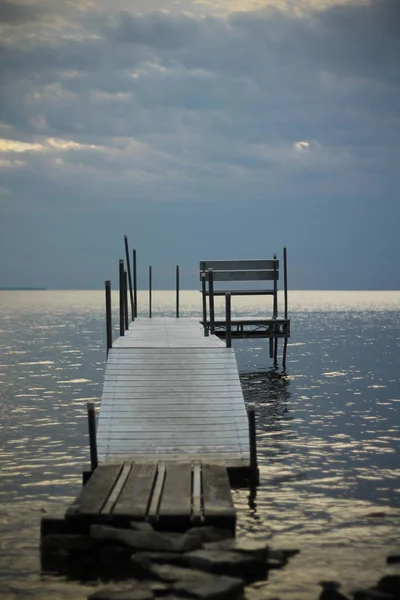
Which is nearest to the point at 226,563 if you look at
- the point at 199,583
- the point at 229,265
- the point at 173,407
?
the point at 199,583

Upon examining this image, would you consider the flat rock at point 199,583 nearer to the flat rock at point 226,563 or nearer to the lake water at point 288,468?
the flat rock at point 226,563

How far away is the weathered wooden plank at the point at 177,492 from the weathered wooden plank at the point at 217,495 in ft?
0.82

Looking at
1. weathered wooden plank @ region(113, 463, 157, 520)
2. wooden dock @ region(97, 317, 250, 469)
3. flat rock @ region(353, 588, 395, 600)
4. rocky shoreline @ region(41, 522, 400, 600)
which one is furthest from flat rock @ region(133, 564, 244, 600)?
wooden dock @ region(97, 317, 250, 469)

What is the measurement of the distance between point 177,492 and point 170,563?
5.36 feet

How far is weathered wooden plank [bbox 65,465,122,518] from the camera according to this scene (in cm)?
1020

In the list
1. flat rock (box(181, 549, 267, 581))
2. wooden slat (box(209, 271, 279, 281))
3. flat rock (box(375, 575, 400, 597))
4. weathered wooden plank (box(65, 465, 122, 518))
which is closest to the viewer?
flat rock (box(375, 575, 400, 597))

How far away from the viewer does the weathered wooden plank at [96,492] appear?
10.2m

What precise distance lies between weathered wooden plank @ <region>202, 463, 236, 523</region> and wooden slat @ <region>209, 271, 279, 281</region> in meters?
14.9

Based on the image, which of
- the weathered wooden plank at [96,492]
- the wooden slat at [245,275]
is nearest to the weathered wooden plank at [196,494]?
the weathered wooden plank at [96,492]

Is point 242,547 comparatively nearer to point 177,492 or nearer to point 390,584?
point 177,492

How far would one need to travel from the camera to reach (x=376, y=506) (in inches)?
517

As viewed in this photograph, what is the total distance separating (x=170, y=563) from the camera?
9508 millimetres

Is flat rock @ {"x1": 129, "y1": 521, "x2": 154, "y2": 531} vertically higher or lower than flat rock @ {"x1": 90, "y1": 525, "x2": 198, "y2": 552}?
higher

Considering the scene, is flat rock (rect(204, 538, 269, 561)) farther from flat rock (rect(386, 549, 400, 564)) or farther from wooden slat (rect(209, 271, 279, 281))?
wooden slat (rect(209, 271, 279, 281))
